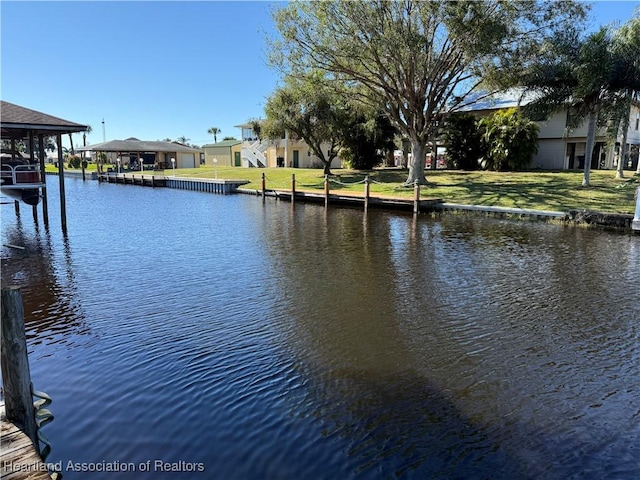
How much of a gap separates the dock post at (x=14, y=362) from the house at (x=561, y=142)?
3193cm

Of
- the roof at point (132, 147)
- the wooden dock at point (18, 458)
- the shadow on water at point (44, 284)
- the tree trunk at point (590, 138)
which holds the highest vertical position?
the roof at point (132, 147)

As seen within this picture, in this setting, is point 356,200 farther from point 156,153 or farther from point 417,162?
point 156,153

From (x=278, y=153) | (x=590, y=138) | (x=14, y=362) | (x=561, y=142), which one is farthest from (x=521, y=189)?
(x=278, y=153)

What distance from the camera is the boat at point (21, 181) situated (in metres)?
14.6

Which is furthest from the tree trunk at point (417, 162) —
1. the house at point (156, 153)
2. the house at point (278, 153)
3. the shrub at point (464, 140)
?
the house at point (156, 153)

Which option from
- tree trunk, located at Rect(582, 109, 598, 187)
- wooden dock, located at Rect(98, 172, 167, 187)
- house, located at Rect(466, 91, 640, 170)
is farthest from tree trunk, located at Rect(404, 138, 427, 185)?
wooden dock, located at Rect(98, 172, 167, 187)

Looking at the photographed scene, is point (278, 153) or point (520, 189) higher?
point (278, 153)

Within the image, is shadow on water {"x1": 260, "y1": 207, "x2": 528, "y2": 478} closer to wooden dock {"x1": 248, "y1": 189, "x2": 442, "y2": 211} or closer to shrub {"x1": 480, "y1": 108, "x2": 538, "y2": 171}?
wooden dock {"x1": 248, "y1": 189, "x2": 442, "y2": 211}

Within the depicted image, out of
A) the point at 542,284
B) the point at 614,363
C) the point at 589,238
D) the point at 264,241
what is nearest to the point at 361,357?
the point at 614,363

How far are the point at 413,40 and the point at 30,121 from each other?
613 inches

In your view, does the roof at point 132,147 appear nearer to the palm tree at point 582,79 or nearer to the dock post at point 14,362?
the palm tree at point 582,79

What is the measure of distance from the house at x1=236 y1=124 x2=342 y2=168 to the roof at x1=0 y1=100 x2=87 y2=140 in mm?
31455

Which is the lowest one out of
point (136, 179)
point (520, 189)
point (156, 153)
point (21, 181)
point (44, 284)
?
point (44, 284)

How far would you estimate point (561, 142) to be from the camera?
3209cm
